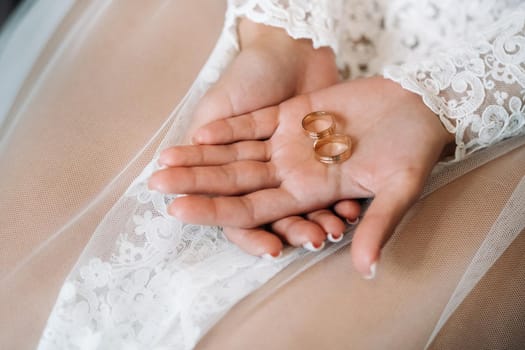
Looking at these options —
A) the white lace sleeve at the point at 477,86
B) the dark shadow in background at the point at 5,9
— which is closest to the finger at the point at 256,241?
the white lace sleeve at the point at 477,86

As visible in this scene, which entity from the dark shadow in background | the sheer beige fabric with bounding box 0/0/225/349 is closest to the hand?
the sheer beige fabric with bounding box 0/0/225/349

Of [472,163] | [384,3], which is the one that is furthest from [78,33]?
[472,163]

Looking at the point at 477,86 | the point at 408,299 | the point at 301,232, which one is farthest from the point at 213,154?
the point at 477,86

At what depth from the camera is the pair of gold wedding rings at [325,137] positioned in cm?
79

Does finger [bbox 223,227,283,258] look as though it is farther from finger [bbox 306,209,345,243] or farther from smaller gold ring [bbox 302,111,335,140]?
smaller gold ring [bbox 302,111,335,140]

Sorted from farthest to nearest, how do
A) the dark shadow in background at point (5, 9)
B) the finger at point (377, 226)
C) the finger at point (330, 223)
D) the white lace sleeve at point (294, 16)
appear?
the dark shadow in background at point (5, 9) < the white lace sleeve at point (294, 16) < the finger at point (330, 223) < the finger at point (377, 226)

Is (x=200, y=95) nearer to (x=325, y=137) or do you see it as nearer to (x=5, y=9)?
(x=325, y=137)

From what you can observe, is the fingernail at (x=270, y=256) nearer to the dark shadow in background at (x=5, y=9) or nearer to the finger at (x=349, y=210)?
the finger at (x=349, y=210)

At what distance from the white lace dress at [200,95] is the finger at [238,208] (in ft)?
0.17

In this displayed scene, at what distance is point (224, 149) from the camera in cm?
76

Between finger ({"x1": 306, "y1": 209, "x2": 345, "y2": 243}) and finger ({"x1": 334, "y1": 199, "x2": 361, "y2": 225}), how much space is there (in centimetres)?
2

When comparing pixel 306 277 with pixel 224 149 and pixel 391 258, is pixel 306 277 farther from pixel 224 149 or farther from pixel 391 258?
pixel 224 149

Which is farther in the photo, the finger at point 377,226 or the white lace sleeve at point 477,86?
the white lace sleeve at point 477,86

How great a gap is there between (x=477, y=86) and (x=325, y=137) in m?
0.25
